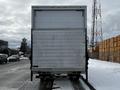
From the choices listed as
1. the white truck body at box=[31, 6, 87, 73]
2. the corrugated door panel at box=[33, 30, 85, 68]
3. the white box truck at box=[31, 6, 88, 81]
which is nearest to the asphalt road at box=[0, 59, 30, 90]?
the white box truck at box=[31, 6, 88, 81]

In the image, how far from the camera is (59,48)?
1825cm

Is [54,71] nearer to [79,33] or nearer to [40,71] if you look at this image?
[40,71]

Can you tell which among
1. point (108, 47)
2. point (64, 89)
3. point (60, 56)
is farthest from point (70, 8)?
point (108, 47)

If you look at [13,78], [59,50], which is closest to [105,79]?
[59,50]

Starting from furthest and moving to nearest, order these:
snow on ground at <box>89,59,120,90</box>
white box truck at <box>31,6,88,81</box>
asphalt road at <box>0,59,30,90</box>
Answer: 1. white box truck at <box>31,6,88,81</box>
2. asphalt road at <box>0,59,30,90</box>
3. snow on ground at <box>89,59,120,90</box>

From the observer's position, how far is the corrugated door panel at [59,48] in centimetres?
1808

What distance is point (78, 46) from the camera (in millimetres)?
18219

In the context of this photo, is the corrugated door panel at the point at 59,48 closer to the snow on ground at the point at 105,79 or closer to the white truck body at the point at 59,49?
the white truck body at the point at 59,49

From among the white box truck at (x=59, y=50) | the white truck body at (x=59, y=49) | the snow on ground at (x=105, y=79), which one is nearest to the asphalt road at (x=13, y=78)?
the white box truck at (x=59, y=50)

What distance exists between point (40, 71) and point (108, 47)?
35.7 metres

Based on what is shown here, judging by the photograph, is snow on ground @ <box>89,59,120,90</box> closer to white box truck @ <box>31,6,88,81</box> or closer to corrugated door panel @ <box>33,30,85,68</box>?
white box truck @ <box>31,6,88,81</box>

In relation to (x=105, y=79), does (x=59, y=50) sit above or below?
above

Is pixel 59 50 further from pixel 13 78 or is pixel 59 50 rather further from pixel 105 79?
pixel 13 78

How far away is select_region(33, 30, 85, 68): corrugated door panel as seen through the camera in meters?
18.1
